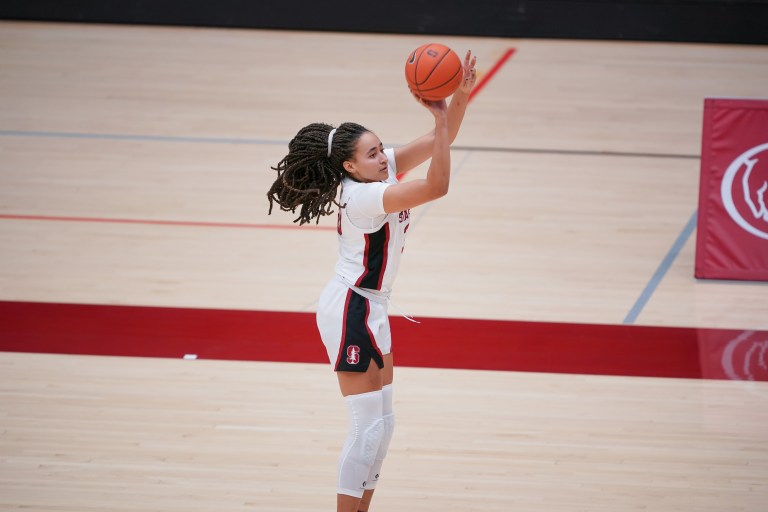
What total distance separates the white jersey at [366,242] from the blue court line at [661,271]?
2.80 meters

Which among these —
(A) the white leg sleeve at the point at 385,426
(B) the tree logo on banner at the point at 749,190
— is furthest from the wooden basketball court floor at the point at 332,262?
(A) the white leg sleeve at the point at 385,426

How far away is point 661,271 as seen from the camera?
22.5 ft

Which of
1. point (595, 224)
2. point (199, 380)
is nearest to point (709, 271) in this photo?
point (595, 224)

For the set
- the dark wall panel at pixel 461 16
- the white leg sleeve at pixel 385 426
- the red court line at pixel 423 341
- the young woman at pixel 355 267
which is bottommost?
the red court line at pixel 423 341

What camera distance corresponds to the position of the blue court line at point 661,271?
6223 mm

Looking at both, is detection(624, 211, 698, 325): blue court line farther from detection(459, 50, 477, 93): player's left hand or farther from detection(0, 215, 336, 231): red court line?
detection(459, 50, 477, 93): player's left hand

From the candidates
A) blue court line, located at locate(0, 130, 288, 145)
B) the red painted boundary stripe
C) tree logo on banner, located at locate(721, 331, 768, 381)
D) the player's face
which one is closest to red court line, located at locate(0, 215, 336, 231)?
blue court line, located at locate(0, 130, 288, 145)

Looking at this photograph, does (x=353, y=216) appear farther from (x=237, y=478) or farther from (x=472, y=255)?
(x=472, y=255)

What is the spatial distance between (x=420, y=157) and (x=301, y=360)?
2089 mm

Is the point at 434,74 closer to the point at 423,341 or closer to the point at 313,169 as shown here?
the point at 313,169

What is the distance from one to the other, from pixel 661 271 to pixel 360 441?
372 centimetres

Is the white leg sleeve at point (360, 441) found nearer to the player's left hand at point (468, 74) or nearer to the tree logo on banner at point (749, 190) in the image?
the player's left hand at point (468, 74)

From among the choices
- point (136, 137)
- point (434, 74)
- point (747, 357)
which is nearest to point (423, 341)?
point (747, 357)

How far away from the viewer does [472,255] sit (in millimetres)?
7129
